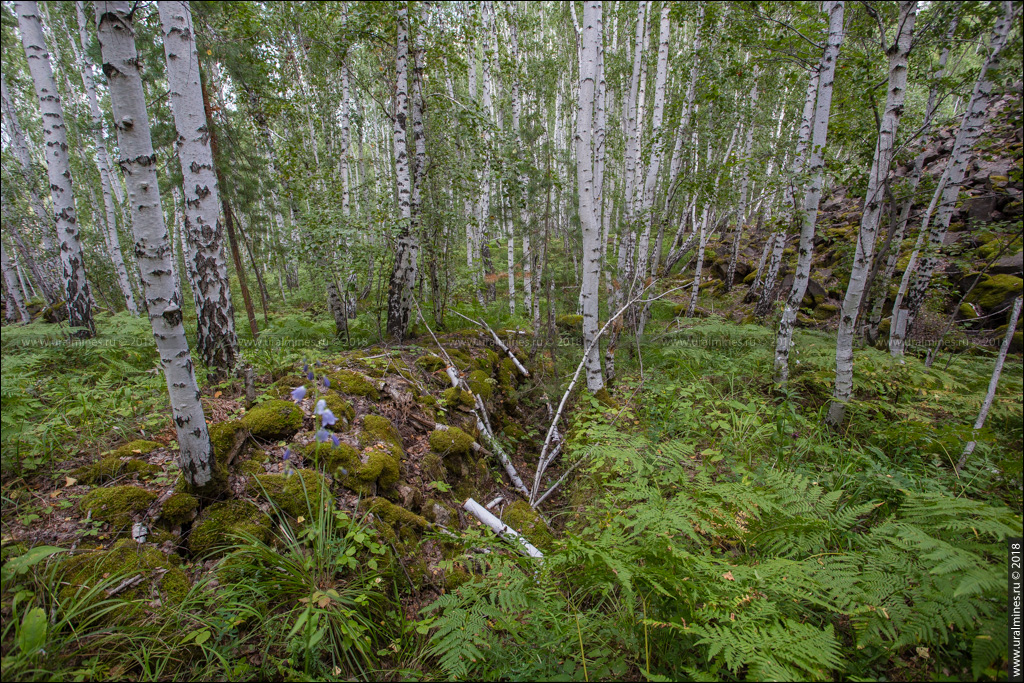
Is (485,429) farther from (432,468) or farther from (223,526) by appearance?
(223,526)

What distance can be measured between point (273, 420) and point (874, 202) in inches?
238

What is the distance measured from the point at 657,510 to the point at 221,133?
29.5ft

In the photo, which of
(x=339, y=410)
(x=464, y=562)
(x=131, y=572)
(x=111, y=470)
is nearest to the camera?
(x=131, y=572)

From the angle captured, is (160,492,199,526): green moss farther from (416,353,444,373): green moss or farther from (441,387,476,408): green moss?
(416,353,444,373): green moss

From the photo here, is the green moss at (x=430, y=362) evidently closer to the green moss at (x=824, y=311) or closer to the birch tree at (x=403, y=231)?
the birch tree at (x=403, y=231)

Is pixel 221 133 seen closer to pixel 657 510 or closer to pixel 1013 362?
pixel 657 510

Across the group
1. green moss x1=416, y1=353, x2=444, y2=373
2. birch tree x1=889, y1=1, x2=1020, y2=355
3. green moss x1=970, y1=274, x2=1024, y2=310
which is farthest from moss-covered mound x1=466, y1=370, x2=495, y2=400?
green moss x1=970, y1=274, x2=1024, y2=310

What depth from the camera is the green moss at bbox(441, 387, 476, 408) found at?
4.48 meters

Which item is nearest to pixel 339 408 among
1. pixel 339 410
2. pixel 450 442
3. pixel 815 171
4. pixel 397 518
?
pixel 339 410

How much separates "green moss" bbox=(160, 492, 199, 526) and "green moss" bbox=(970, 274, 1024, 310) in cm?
1165

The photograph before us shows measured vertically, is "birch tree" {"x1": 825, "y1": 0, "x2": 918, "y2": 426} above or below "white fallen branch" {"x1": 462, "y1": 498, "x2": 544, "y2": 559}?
above

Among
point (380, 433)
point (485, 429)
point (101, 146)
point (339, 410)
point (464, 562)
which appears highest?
point (101, 146)

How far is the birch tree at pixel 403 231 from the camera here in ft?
18.2

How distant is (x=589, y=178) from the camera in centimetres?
491
